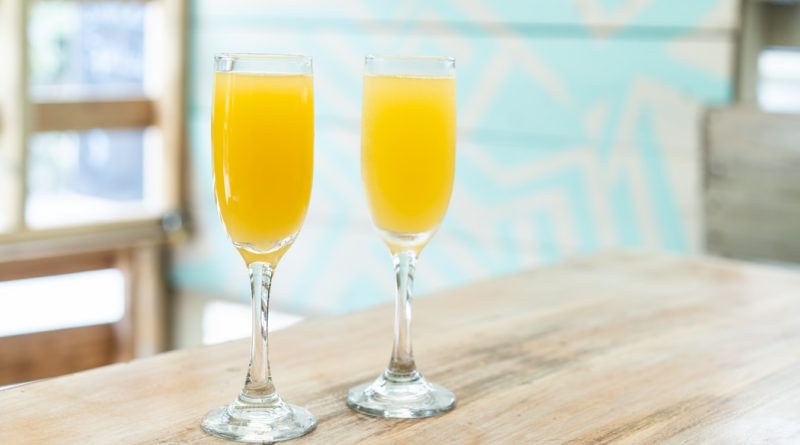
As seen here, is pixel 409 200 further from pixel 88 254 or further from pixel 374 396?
pixel 88 254

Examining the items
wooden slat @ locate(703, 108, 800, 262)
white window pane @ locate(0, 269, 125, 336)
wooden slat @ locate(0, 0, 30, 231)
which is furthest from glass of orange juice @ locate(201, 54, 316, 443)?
white window pane @ locate(0, 269, 125, 336)

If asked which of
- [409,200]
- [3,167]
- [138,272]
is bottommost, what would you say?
[138,272]

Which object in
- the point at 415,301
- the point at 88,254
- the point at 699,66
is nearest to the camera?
the point at 415,301

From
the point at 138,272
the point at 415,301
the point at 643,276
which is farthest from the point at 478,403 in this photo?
the point at 138,272

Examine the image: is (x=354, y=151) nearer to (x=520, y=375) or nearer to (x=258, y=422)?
(x=520, y=375)

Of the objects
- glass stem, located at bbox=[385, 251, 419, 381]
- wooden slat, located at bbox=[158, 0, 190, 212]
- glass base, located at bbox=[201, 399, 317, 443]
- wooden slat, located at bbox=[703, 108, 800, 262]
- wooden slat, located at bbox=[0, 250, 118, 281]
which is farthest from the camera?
wooden slat, located at bbox=[158, 0, 190, 212]

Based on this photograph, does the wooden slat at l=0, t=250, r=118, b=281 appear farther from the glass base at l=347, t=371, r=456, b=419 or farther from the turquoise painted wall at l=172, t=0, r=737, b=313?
the glass base at l=347, t=371, r=456, b=419

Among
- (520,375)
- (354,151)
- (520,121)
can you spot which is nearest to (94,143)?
(354,151)
